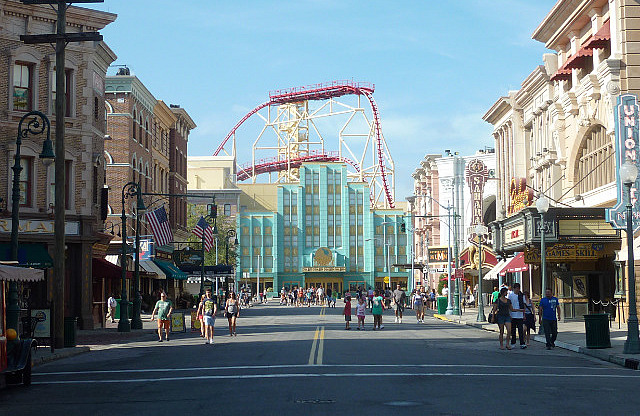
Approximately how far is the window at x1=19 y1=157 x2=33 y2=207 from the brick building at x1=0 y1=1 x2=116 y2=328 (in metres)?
0.04

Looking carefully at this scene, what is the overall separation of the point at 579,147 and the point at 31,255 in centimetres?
2590

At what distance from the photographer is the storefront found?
1588 inches

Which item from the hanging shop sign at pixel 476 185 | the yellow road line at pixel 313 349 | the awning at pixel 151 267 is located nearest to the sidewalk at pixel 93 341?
the yellow road line at pixel 313 349

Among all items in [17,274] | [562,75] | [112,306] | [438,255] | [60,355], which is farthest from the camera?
[438,255]

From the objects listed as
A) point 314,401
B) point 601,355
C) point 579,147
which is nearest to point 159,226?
point 579,147

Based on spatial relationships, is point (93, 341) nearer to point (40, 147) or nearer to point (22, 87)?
point (40, 147)

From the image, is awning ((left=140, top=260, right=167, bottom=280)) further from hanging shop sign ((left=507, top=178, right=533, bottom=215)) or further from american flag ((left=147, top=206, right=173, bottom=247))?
hanging shop sign ((left=507, top=178, right=533, bottom=215))

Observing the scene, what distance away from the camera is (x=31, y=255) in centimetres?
3566

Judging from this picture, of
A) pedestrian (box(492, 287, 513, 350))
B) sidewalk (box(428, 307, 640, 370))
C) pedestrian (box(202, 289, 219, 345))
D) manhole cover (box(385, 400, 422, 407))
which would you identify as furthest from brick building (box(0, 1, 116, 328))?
manhole cover (box(385, 400, 422, 407))

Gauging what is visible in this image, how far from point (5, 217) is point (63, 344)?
10.8 metres

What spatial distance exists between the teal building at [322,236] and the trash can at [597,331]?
103009 mm

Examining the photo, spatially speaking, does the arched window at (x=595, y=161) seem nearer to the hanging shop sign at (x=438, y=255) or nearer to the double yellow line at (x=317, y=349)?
the double yellow line at (x=317, y=349)

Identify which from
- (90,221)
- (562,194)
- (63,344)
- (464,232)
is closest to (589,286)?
(562,194)

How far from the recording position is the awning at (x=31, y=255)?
35062 mm
